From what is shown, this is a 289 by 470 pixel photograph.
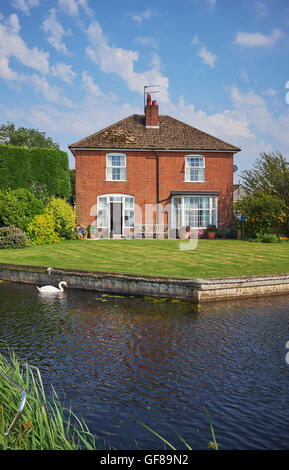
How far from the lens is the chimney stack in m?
31.1

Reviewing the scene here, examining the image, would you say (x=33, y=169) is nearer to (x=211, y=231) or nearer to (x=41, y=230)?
(x=41, y=230)

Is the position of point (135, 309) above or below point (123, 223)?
below

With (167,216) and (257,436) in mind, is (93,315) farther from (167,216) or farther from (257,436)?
(167,216)

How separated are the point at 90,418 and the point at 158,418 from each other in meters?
0.84

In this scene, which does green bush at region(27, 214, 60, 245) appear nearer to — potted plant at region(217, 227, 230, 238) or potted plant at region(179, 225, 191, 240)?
potted plant at region(179, 225, 191, 240)

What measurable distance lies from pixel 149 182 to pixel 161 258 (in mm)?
12964

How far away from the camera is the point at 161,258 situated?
58.9 feet

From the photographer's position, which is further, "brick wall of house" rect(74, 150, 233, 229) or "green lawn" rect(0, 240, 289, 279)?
"brick wall of house" rect(74, 150, 233, 229)

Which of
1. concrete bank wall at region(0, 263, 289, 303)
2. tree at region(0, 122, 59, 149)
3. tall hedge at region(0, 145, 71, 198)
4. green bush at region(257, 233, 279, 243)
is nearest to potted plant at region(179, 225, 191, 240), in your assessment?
green bush at region(257, 233, 279, 243)

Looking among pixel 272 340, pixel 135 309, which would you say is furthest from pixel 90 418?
pixel 135 309

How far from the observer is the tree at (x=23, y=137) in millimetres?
69875

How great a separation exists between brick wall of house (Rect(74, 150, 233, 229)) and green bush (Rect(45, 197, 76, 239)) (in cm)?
320

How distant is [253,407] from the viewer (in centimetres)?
557

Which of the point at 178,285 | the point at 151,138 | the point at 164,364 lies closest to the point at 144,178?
the point at 151,138
